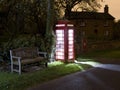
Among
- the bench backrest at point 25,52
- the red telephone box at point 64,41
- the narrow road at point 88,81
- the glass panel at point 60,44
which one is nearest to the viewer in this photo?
the narrow road at point 88,81

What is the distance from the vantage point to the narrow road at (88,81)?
893 centimetres

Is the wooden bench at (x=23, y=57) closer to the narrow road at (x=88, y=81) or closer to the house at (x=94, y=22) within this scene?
the narrow road at (x=88, y=81)

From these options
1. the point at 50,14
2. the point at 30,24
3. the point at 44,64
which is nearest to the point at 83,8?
the point at 30,24

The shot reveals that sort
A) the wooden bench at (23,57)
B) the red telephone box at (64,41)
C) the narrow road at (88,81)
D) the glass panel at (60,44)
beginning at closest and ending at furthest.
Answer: the narrow road at (88,81) → the wooden bench at (23,57) → the red telephone box at (64,41) → the glass panel at (60,44)

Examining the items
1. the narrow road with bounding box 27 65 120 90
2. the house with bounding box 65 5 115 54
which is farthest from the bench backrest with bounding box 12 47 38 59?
the house with bounding box 65 5 115 54

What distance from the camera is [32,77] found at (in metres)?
10.2

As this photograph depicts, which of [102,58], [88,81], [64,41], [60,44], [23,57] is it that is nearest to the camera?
[88,81]

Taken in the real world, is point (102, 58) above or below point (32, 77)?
above

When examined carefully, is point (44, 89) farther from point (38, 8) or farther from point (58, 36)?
point (38, 8)

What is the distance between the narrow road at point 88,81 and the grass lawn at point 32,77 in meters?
0.43

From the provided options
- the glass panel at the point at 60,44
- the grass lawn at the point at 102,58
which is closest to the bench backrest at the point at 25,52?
the glass panel at the point at 60,44

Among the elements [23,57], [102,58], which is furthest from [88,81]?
[102,58]

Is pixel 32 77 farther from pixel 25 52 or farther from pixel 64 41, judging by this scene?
pixel 64 41

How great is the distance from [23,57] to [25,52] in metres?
0.32
